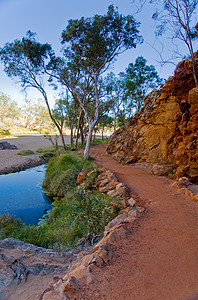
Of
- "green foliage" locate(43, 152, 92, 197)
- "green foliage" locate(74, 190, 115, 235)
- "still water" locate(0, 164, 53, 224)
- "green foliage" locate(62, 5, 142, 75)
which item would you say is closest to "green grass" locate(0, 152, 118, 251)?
"green foliage" locate(74, 190, 115, 235)

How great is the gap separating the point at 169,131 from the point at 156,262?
282 inches

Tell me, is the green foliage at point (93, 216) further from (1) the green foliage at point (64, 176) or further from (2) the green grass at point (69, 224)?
(1) the green foliage at point (64, 176)

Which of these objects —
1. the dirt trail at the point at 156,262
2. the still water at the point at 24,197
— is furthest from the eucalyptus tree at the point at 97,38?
the dirt trail at the point at 156,262

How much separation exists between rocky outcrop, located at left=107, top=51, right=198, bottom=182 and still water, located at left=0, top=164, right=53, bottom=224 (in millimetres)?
5074

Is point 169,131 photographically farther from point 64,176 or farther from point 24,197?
point 24,197

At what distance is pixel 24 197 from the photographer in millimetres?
8727

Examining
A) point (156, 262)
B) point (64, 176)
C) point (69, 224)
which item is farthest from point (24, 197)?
point (156, 262)

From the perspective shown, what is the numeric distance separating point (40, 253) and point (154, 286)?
1916mm

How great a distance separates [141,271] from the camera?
2133 millimetres

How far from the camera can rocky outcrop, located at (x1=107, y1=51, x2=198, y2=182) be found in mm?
6387

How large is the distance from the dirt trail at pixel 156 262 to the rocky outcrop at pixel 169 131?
2.88 m

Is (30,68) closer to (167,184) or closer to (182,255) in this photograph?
(167,184)

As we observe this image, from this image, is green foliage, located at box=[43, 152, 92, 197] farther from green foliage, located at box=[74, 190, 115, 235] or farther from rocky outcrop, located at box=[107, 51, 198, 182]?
green foliage, located at box=[74, 190, 115, 235]

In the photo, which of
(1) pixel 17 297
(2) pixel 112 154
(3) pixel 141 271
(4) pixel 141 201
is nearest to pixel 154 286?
(3) pixel 141 271
